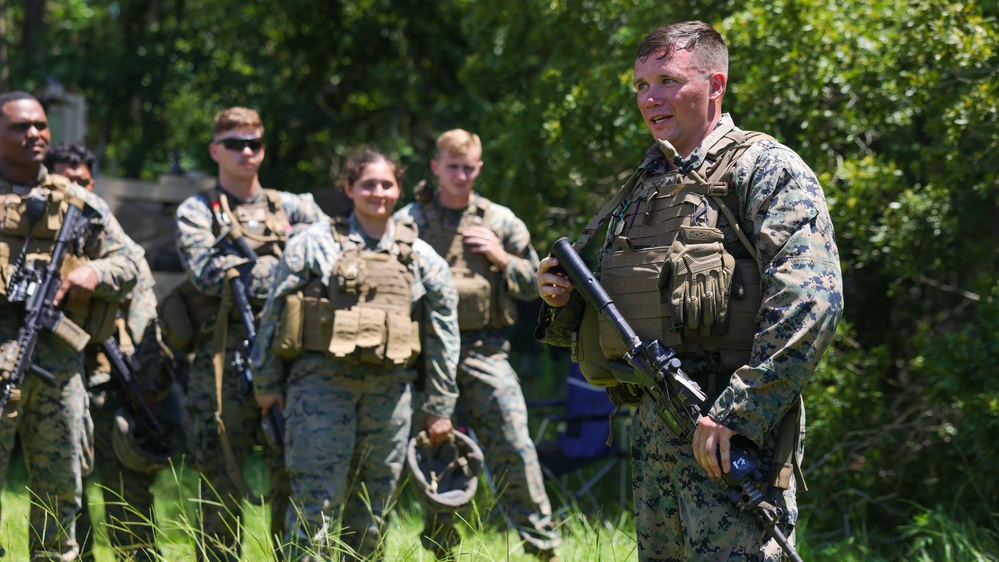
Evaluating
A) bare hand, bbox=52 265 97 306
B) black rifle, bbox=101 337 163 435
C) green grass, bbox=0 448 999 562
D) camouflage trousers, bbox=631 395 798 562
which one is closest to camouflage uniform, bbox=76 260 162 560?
black rifle, bbox=101 337 163 435

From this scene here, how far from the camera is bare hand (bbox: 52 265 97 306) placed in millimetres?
4828

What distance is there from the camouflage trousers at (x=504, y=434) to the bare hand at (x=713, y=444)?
269cm

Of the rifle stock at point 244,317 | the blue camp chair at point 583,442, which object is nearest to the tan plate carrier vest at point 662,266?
the rifle stock at point 244,317

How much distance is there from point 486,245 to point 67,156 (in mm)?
2397

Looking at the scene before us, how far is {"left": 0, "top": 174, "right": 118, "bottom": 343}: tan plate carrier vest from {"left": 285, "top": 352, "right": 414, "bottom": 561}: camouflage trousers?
1075mm

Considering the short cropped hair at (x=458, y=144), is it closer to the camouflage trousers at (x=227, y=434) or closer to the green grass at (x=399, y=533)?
the camouflage trousers at (x=227, y=434)

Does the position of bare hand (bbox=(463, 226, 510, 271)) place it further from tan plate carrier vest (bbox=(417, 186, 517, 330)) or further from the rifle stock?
the rifle stock

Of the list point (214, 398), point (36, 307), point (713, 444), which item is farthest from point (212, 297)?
point (713, 444)

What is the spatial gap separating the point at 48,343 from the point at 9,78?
9447 millimetres

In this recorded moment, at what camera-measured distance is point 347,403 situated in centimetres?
471

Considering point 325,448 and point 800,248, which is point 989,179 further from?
point 325,448

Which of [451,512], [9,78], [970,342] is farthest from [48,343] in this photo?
[9,78]

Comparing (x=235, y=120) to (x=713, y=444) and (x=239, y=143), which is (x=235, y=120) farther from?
(x=713, y=444)

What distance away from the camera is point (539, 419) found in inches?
371
